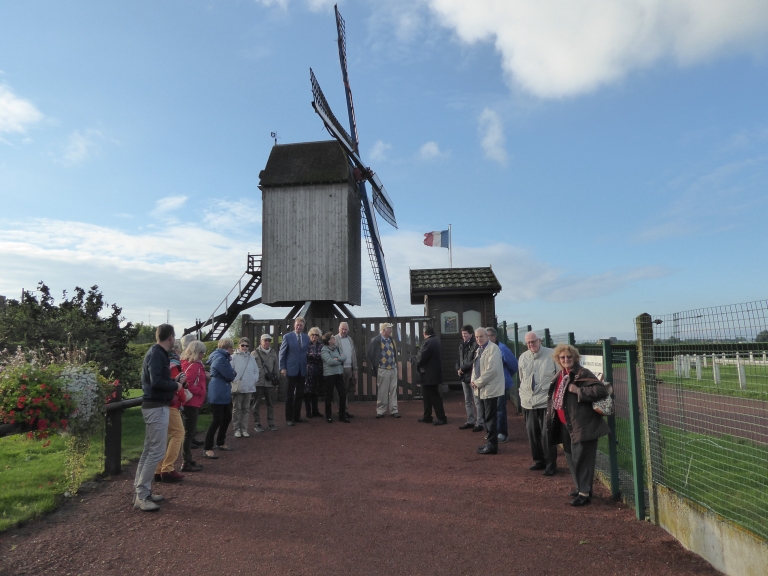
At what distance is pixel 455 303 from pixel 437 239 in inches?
260

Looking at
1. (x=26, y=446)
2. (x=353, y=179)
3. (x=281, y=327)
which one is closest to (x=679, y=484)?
(x=26, y=446)

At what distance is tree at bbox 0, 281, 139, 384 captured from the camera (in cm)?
1070

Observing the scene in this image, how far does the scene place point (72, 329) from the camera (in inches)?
431

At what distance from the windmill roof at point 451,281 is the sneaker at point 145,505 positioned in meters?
9.89

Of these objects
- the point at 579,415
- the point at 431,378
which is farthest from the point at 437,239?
the point at 579,415

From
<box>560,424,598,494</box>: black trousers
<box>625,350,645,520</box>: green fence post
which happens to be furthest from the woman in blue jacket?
<box>625,350,645,520</box>: green fence post

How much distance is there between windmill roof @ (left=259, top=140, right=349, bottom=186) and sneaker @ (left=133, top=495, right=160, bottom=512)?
1639cm

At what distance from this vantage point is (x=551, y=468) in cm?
626

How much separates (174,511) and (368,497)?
77.1 inches

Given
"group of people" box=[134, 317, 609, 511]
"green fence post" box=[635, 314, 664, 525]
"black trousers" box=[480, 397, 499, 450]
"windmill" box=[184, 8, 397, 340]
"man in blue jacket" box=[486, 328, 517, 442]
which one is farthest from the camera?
"windmill" box=[184, 8, 397, 340]

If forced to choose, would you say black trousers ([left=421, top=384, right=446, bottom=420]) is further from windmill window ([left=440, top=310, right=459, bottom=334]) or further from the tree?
the tree

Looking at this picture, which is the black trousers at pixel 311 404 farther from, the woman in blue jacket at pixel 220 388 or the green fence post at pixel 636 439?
the green fence post at pixel 636 439

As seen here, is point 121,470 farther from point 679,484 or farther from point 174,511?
point 679,484

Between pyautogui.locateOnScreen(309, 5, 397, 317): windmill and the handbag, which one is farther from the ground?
pyautogui.locateOnScreen(309, 5, 397, 317): windmill
